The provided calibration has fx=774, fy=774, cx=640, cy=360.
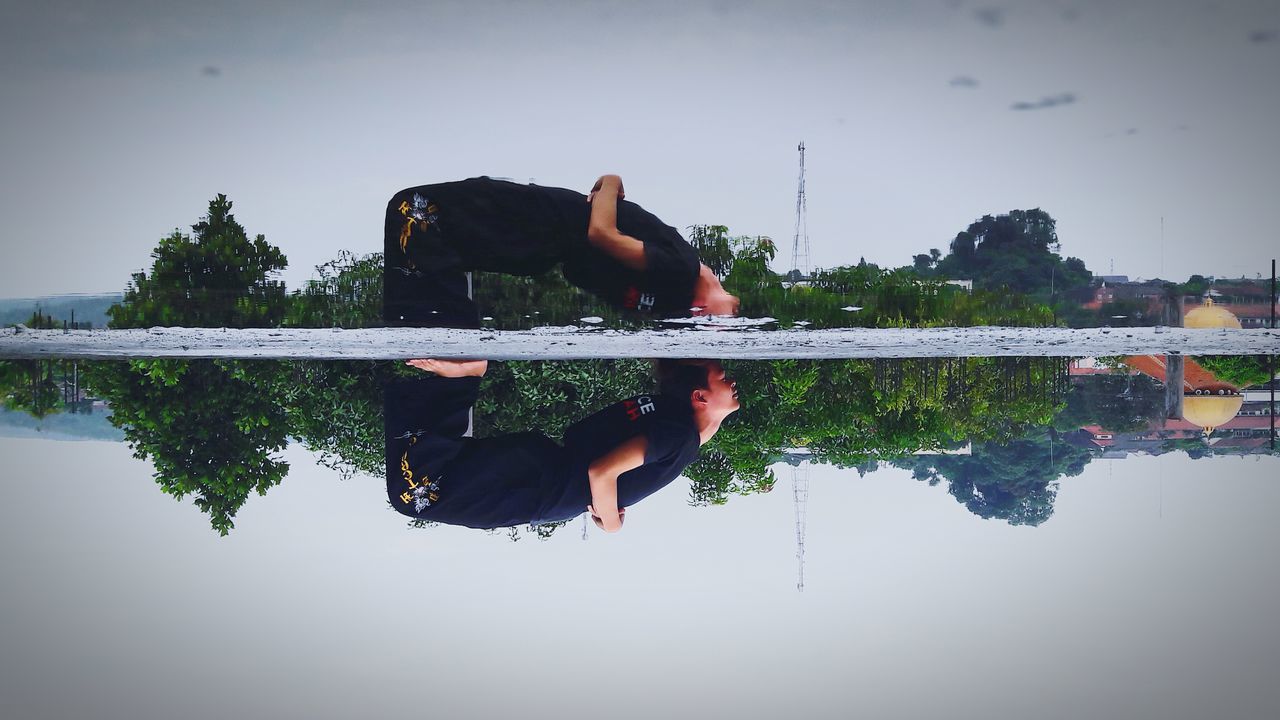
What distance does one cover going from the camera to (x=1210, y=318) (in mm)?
2676

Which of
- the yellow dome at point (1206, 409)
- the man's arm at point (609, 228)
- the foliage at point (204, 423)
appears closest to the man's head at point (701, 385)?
the man's arm at point (609, 228)

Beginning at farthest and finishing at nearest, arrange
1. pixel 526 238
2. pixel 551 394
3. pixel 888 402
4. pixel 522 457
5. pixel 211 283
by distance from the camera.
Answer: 1. pixel 211 283
2. pixel 888 402
3. pixel 551 394
4. pixel 526 238
5. pixel 522 457

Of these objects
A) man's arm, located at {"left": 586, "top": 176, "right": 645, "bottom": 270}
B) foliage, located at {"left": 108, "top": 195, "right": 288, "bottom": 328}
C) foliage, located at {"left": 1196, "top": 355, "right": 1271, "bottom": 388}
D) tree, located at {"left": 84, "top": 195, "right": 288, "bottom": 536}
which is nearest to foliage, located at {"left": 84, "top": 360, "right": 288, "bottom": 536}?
tree, located at {"left": 84, "top": 195, "right": 288, "bottom": 536}

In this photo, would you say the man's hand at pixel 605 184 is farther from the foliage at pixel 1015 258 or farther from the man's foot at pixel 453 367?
the foliage at pixel 1015 258

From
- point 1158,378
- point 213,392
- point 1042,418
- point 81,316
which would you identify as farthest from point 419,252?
point 1158,378

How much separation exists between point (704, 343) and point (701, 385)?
0.14m

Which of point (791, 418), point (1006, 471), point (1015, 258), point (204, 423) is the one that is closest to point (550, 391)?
point (791, 418)

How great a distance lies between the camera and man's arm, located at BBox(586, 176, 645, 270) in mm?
2307

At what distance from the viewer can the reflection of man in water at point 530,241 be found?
2.23 meters

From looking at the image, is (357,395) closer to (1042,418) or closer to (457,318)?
(457,318)

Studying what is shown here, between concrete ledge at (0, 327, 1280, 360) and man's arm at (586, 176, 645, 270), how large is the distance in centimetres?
27

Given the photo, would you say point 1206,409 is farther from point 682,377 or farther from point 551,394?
point 551,394

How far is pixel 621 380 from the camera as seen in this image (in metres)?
2.53

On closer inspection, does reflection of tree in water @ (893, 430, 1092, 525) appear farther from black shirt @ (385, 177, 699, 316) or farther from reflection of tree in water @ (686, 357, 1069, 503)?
black shirt @ (385, 177, 699, 316)
